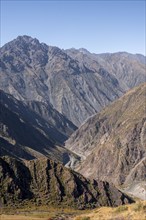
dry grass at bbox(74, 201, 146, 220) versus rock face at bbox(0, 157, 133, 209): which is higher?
rock face at bbox(0, 157, 133, 209)

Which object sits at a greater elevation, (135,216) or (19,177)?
(19,177)

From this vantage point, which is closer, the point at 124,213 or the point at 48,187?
the point at 124,213

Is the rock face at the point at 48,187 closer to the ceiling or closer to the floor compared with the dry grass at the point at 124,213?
closer to the ceiling

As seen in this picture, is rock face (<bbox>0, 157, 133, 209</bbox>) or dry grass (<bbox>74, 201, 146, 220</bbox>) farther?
rock face (<bbox>0, 157, 133, 209</bbox>)

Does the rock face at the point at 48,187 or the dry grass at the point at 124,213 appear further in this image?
the rock face at the point at 48,187

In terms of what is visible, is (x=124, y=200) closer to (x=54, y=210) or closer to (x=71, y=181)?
(x=71, y=181)

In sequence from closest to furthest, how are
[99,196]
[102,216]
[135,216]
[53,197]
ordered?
[135,216], [102,216], [53,197], [99,196]

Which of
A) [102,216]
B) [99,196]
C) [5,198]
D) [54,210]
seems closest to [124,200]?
[99,196]

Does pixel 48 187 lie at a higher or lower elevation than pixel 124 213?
higher
